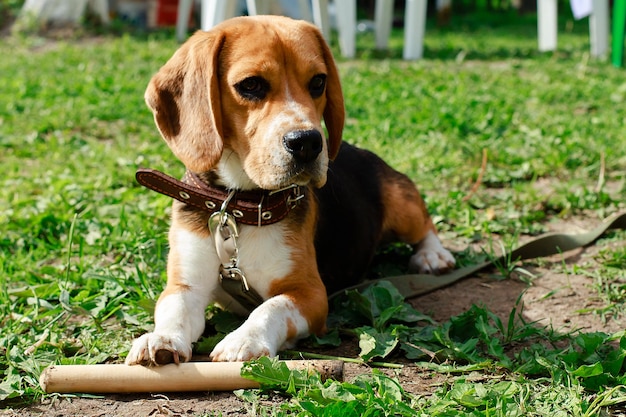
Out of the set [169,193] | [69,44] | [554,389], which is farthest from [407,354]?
[69,44]

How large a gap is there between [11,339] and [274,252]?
1.14 metres

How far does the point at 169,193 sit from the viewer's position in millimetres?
3510

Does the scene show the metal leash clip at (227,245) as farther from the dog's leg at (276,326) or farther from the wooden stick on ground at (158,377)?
the wooden stick on ground at (158,377)

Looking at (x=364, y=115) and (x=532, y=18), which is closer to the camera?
(x=364, y=115)

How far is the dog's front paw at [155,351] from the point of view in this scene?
297 cm

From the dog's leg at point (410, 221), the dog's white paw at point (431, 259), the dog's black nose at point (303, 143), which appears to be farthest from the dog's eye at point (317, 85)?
the dog's white paw at point (431, 259)

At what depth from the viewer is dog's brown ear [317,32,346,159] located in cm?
379

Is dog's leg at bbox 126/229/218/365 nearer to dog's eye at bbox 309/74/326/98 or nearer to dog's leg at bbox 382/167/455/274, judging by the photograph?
dog's eye at bbox 309/74/326/98

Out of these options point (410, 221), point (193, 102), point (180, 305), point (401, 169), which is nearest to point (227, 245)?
point (180, 305)

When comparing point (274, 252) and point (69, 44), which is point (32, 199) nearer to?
point (274, 252)

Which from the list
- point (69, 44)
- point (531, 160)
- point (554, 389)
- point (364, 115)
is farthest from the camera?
point (69, 44)

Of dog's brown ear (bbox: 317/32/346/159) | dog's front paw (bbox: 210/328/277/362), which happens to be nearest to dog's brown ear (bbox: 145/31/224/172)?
dog's brown ear (bbox: 317/32/346/159)

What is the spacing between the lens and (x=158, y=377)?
2945mm

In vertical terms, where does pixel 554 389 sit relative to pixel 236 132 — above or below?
below
